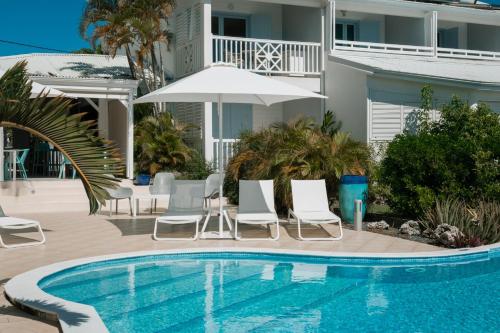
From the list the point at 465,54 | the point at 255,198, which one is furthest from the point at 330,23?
the point at 255,198

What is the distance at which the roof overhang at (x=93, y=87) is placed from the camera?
16828 mm

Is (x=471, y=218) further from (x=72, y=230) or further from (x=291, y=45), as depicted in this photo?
(x=291, y=45)

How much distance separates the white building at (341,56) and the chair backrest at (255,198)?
22.6 ft

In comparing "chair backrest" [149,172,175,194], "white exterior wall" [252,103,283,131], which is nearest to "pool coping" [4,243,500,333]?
"chair backrest" [149,172,175,194]

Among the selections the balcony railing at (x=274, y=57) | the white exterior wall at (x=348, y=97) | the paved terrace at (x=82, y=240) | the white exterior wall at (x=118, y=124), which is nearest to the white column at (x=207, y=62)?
the balcony railing at (x=274, y=57)

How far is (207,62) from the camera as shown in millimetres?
18609

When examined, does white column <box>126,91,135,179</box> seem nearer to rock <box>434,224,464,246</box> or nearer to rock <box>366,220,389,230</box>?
rock <box>366,220,389,230</box>

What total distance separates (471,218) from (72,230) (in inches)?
310

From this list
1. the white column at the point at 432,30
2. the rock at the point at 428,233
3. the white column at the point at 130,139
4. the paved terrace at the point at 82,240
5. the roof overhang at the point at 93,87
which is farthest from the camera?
the white column at the point at 432,30

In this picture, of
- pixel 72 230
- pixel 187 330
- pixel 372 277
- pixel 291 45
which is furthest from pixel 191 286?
pixel 291 45

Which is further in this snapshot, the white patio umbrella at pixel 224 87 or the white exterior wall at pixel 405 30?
the white exterior wall at pixel 405 30

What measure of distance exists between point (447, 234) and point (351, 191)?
8.49 feet

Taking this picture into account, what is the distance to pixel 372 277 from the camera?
8562 mm

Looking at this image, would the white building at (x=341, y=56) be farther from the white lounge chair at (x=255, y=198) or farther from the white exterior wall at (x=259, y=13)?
the white lounge chair at (x=255, y=198)
